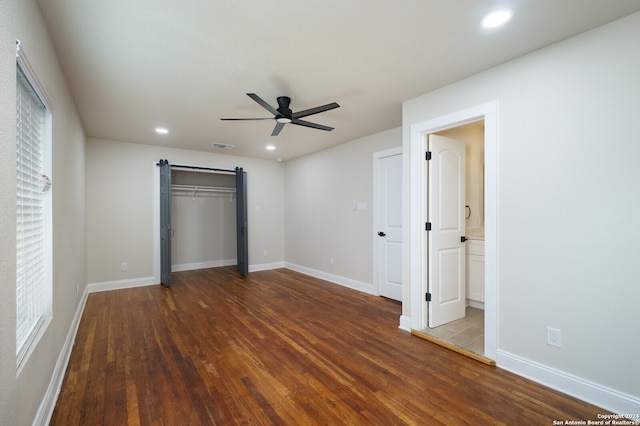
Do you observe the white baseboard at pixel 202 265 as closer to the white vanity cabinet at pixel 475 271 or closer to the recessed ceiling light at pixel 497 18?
the white vanity cabinet at pixel 475 271

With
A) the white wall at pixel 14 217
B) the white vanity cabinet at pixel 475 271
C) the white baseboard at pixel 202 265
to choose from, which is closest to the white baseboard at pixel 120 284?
the white baseboard at pixel 202 265

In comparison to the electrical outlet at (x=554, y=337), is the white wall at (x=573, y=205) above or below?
above

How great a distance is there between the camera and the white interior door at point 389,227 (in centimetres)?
→ 431

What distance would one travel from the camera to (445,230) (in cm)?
324

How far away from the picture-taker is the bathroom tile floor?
277 cm

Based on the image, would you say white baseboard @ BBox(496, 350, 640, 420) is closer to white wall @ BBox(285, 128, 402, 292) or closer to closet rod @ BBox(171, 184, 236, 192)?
white wall @ BBox(285, 128, 402, 292)

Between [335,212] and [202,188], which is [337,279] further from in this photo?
[202,188]

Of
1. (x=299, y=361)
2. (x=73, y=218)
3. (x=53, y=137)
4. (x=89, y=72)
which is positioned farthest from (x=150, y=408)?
(x=89, y=72)

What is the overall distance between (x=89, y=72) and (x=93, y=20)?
0.91 m

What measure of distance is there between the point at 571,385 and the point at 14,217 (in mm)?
3577

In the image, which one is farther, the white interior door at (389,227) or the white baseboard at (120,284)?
the white baseboard at (120,284)

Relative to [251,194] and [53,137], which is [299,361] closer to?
[53,137]

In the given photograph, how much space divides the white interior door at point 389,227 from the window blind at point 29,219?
153 inches

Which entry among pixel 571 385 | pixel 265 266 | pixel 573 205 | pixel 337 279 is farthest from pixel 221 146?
pixel 571 385
